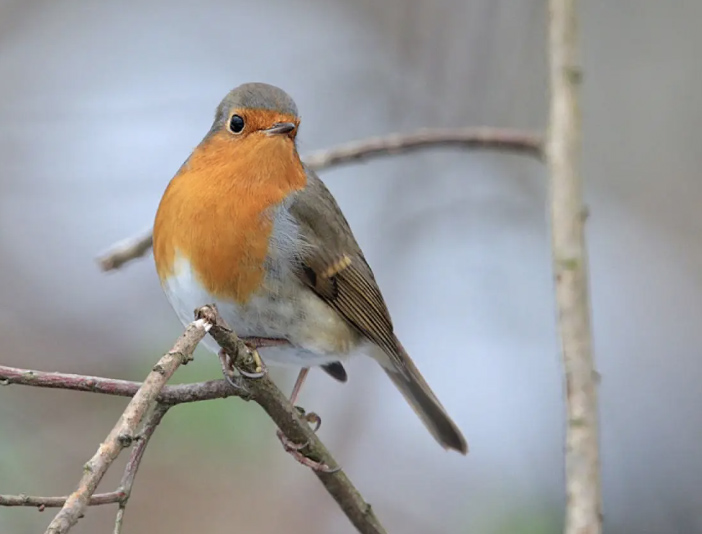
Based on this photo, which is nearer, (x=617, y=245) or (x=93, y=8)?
(x=617, y=245)

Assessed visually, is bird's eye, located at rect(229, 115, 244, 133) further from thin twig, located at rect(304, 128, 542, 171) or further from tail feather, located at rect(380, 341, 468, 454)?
tail feather, located at rect(380, 341, 468, 454)

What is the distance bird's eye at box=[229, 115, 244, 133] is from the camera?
2.64 meters

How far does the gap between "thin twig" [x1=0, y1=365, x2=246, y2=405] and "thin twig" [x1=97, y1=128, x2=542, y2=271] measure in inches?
33.2

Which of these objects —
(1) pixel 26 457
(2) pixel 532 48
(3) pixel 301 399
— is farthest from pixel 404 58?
(1) pixel 26 457

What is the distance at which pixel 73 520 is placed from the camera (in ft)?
3.73

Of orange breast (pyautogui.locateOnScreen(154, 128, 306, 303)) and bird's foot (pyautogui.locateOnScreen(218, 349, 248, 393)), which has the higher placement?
orange breast (pyautogui.locateOnScreen(154, 128, 306, 303))

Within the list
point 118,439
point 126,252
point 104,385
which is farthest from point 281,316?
point 118,439

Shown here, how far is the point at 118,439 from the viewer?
4.07 ft

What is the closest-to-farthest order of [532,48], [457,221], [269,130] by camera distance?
[269,130] < [532,48] < [457,221]

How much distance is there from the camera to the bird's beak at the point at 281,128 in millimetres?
2549

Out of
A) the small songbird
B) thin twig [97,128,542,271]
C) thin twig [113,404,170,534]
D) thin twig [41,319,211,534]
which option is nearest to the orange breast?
the small songbird

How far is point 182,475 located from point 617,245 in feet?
9.35

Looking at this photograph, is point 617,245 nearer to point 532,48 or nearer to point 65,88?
point 532,48

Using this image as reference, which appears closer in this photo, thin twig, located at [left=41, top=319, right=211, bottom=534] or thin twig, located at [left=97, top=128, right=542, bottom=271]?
thin twig, located at [left=41, top=319, right=211, bottom=534]
